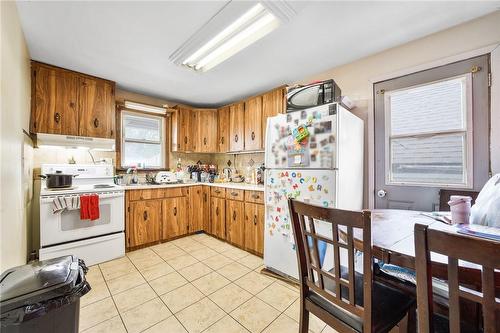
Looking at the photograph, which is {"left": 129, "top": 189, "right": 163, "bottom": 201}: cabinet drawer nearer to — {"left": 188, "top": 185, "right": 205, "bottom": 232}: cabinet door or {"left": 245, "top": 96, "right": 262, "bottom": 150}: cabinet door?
{"left": 188, "top": 185, "right": 205, "bottom": 232}: cabinet door

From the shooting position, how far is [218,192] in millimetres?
3344

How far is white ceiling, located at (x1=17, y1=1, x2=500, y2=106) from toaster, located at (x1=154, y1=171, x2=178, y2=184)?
1.52 metres

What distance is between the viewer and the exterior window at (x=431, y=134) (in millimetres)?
1799

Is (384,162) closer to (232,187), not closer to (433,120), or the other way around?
(433,120)

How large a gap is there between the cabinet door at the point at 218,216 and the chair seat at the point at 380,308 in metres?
2.26

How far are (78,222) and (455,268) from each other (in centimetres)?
327

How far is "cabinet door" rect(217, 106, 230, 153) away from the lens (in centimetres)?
381

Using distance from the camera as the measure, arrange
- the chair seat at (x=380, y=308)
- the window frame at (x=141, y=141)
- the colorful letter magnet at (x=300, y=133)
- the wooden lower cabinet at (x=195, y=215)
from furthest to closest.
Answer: the window frame at (x=141, y=141) → the wooden lower cabinet at (x=195, y=215) → the colorful letter magnet at (x=300, y=133) → the chair seat at (x=380, y=308)

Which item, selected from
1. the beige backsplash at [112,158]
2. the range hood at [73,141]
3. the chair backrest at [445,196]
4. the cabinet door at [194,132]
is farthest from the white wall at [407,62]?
the range hood at [73,141]

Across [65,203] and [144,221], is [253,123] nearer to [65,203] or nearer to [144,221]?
[144,221]

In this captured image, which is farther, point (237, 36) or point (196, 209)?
point (196, 209)

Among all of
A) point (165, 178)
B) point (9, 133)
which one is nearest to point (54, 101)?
point (9, 133)

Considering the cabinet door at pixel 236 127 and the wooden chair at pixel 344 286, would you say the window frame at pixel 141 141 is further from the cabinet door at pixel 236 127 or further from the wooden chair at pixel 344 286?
the wooden chair at pixel 344 286

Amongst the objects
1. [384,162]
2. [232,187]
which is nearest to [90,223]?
[232,187]
